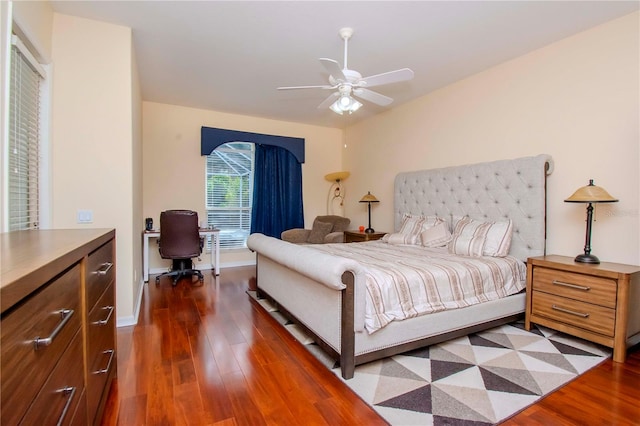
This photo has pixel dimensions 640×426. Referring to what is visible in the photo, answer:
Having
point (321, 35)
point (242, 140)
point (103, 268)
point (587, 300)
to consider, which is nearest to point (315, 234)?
point (242, 140)

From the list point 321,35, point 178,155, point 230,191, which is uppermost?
point 321,35

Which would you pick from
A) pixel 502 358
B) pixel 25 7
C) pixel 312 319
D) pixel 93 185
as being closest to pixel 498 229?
pixel 502 358

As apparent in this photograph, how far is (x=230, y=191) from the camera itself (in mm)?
5555

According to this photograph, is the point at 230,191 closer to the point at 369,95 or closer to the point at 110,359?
the point at 369,95

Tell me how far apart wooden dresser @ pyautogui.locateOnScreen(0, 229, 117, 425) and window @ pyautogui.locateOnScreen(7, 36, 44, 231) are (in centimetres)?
107

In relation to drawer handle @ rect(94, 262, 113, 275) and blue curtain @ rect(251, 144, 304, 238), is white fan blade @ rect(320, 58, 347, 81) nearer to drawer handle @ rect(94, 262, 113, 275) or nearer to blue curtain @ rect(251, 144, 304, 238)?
drawer handle @ rect(94, 262, 113, 275)

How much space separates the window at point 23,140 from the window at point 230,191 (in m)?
2.93

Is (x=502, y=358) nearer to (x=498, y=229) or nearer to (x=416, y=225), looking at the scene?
(x=498, y=229)

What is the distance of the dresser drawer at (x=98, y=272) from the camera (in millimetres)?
1309

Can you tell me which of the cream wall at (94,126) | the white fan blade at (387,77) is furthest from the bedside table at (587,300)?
the cream wall at (94,126)

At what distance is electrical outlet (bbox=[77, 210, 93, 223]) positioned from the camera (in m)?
2.65

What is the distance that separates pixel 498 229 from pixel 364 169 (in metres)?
2.82

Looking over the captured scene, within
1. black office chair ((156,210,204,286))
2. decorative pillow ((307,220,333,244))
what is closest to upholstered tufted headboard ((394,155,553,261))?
decorative pillow ((307,220,333,244))

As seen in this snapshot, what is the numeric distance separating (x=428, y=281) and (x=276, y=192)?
386cm
